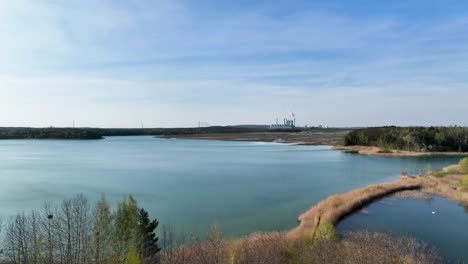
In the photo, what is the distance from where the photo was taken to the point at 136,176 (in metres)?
30.1

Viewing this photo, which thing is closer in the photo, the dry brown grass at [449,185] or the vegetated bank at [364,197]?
the vegetated bank at [364,197]

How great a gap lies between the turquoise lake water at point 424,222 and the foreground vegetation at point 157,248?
1.20 m

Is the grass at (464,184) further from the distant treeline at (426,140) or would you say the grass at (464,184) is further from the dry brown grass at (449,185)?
the distant treeline at (426,140)

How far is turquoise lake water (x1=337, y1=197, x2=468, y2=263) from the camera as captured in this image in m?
14.0

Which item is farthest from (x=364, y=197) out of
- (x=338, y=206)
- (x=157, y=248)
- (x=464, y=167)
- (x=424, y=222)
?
(x=464, y=167)

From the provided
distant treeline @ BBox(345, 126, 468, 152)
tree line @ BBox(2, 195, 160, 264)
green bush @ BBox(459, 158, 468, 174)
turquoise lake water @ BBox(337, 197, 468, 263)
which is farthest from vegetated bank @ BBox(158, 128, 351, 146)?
tree line @ BBox(2, 195, 160, 264)

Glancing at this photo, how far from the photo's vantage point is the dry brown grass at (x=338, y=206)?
15.8 metres

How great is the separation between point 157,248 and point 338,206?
10109 mm

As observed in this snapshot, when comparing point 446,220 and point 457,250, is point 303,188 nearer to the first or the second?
point 446,220

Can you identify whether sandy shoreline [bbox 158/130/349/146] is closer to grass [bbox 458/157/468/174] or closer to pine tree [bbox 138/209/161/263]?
grass [bbox 458/157/468/174]

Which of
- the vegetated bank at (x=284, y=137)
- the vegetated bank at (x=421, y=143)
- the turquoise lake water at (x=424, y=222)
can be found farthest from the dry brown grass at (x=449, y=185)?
the vegetated bank at (x=284, y=137)

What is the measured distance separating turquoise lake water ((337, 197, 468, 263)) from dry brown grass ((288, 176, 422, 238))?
0.47 meters

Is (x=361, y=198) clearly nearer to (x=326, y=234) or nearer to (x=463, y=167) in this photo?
(x=326, y=234)

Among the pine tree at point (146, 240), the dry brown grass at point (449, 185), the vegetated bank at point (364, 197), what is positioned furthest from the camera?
the dry brown grass at point (449, 185)
